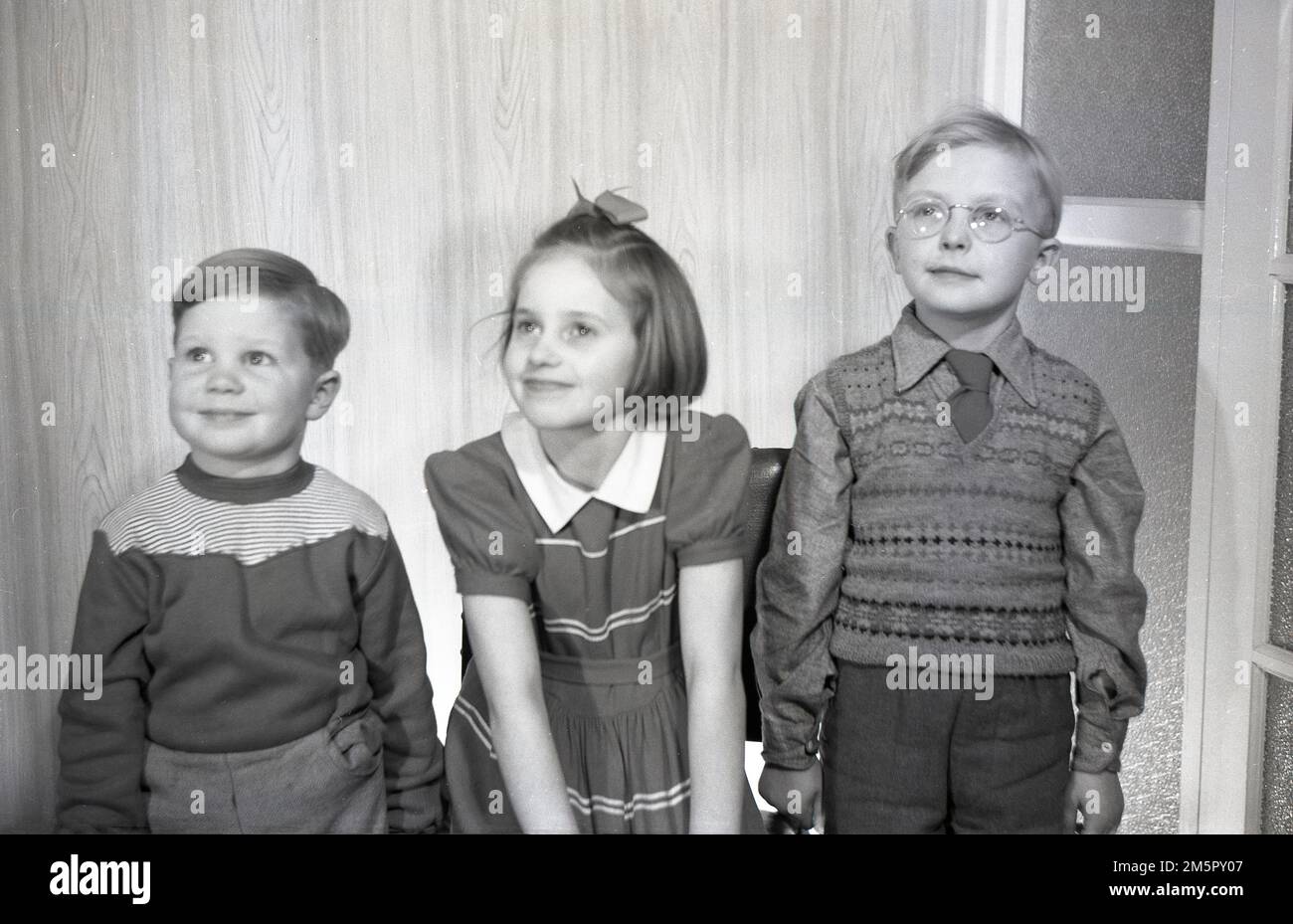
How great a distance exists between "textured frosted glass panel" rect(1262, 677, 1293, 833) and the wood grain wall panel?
2.36 feet

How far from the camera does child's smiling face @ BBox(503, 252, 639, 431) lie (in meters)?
1.39

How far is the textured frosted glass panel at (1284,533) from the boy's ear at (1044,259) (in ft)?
1.14

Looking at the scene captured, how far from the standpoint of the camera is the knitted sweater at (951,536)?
Answer: 4.65ft

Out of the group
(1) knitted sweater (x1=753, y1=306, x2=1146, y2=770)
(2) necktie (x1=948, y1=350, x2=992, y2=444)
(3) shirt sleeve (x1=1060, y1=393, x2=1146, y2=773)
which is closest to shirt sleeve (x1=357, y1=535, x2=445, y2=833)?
(1) knitted sweater (x1=753, y1=306, x2=1146, y2=770)

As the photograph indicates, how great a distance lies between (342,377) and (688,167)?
0.49 meters

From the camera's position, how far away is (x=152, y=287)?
1.42 m

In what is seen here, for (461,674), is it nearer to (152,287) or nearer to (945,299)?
(152,287)

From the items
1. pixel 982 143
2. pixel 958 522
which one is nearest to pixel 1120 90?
pixel 982 143

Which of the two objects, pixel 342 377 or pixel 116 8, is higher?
pixel 116 8

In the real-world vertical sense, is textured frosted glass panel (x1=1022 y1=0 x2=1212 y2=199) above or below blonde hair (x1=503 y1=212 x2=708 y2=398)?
above

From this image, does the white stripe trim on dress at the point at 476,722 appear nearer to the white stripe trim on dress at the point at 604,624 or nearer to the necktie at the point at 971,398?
the white stripe trim on dress at the point at 604,624

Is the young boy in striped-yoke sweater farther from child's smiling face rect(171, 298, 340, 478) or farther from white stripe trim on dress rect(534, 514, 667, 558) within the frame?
white stripe trim on dress rect(534, 514, 667, 558)
